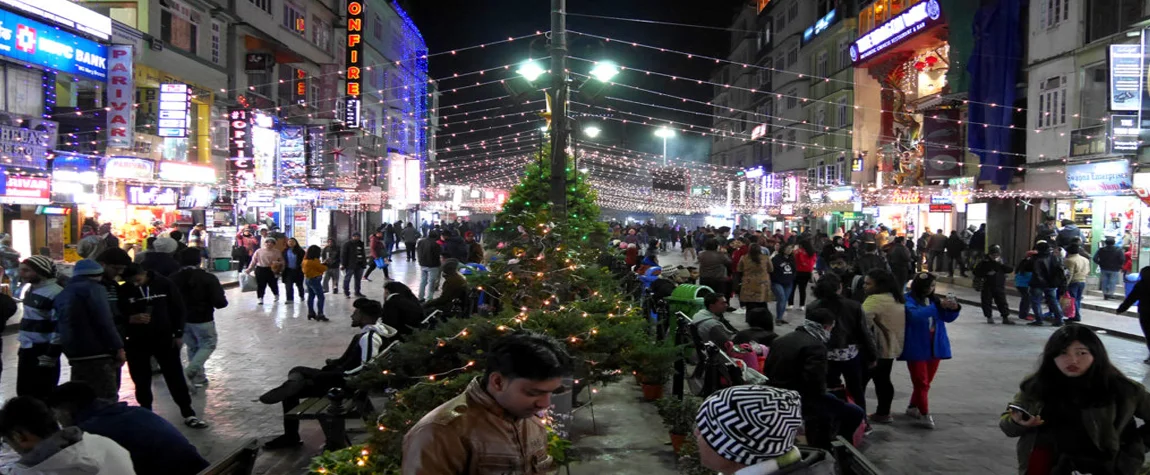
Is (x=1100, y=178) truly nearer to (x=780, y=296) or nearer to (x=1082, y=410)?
(x=780, y=296)

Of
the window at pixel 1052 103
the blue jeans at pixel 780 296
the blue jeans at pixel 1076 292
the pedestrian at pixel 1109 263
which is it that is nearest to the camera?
the blue jeans at pixel 780 296

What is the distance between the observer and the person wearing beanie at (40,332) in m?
6.98

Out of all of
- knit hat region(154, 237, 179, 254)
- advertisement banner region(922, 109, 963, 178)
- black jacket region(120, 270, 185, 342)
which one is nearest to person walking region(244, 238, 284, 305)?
knit hat region(154, 237, 179, 254)

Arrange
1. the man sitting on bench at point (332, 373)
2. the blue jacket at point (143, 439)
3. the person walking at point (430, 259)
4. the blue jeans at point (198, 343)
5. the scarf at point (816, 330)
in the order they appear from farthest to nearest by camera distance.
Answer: the person walking at point (430, 259)
the blue jeans at point (198, 343)
the man sitting on bench at point (332, 373)
the scarf at point (816, 330)
the blue jacket at point (143, 439)

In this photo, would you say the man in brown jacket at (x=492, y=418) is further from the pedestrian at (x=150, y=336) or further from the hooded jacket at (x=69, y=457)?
the pedestrian at (x=150, y=336)

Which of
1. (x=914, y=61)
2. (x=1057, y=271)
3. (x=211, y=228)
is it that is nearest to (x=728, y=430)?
(x=1057, y=271)

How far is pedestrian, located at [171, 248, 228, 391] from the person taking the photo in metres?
8.92

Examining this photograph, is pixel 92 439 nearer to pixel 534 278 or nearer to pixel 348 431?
pixel 348 431

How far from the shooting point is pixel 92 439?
3.70 m

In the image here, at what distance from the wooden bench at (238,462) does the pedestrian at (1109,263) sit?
2004cm

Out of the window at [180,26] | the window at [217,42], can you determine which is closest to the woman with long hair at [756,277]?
the window at [180,26]

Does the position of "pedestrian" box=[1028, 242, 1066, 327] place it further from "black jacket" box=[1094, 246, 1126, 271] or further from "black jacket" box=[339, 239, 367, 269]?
"black jacket" box=[339, 239, 367, 269]

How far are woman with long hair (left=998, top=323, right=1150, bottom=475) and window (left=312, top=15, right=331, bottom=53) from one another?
40.3 meters

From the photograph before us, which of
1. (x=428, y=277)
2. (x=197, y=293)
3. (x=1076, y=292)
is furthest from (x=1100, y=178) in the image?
(x=197, y=293)
